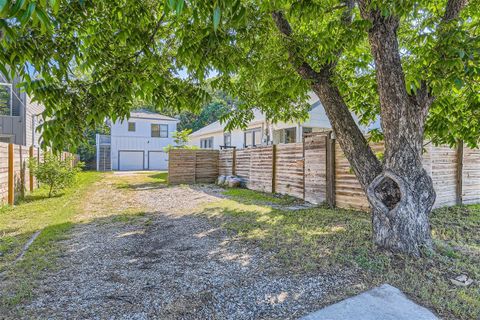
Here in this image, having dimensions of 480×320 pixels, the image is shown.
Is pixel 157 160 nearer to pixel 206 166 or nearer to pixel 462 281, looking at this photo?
pixel 206 166

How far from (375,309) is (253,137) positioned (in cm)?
1504

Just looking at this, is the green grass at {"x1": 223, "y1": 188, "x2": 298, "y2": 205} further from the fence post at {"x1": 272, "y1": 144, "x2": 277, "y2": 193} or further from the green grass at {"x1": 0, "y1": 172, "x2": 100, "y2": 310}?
the green grass at {"x1": 0, "y1": 172, "x2": 100, "y2": 310}

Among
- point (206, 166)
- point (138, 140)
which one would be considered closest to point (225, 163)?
point (206, 166)

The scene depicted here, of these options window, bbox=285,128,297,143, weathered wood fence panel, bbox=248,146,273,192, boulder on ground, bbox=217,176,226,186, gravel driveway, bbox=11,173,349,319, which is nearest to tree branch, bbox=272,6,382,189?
gravel driveway, bbox=11,173,349,319

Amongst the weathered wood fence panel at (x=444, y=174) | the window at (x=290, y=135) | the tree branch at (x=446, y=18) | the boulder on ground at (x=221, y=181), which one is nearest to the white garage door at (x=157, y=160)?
the window at (x=290, y=135)

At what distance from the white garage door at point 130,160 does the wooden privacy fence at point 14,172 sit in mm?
16212

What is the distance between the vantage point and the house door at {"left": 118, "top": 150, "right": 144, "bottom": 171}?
84.9 ft

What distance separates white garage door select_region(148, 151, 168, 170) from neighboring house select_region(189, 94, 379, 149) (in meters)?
4.73

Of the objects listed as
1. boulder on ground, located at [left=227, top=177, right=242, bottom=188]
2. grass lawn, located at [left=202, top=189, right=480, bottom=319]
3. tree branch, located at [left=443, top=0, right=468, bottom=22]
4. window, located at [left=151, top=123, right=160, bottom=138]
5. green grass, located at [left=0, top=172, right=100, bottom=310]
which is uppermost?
window, located at [left=151, top=123, right=160, bottom=138]

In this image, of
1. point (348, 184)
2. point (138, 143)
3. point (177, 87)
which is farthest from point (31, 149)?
point (138, 143)

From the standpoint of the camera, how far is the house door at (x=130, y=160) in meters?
25.9

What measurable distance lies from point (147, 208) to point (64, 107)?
18.7 feet

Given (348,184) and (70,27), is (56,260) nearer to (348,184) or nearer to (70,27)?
(70,27)

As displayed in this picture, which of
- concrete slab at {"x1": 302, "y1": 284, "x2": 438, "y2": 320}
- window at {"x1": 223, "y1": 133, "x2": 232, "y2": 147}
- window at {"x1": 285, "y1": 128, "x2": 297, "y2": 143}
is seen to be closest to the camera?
concrete slab at {"x1": 302, "y1": 284, "x2": 438, "y2": 320}
